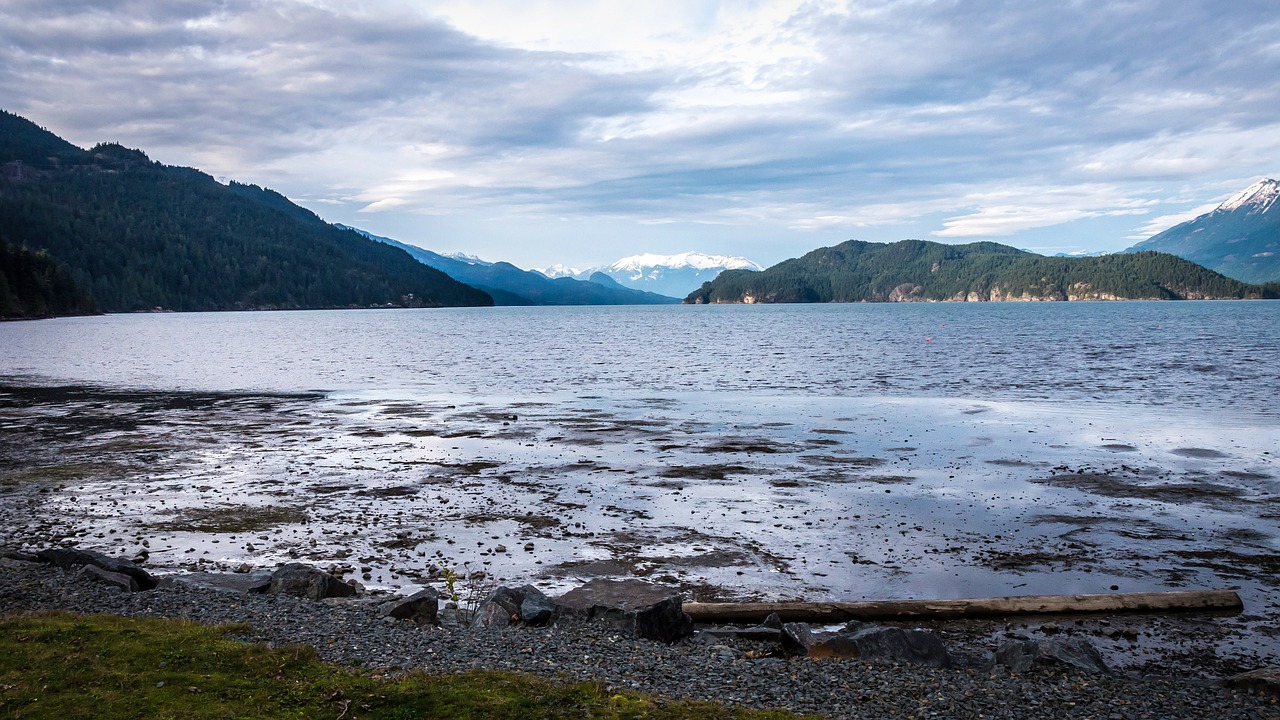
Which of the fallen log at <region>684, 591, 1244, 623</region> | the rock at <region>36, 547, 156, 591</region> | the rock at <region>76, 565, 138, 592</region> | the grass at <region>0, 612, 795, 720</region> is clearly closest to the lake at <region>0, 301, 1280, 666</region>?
the fallen log at <region>684, 591, 1244, 623</region>

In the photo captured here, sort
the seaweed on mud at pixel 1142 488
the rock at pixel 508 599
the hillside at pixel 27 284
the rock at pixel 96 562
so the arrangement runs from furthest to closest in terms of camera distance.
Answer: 1. the hillside at pixel 27 284
2. the seaweed on mud at pixel 1142 488
3. the rock at pixel 96 562
4. the rock at pixel 508 599

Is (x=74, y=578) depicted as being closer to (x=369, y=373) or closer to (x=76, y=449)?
(x=76, y=449)

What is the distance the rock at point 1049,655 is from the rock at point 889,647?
2.74ft

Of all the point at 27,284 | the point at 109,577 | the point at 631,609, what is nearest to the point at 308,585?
the point at 109,577

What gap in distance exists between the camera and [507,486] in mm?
23625

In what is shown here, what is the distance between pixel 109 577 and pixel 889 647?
1302cm

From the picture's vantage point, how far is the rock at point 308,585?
14.0m

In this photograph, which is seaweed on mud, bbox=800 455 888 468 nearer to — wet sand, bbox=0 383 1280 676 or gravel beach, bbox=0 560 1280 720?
wet sand, bbox=0 383 1280 676

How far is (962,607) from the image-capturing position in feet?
44.5

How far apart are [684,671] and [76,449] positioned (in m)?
28.8

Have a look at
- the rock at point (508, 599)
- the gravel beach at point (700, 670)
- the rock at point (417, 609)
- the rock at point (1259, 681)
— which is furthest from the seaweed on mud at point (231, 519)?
the rock at point (1259, 681)

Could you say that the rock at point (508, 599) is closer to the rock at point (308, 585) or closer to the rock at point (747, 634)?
the rock at point (308, 585)

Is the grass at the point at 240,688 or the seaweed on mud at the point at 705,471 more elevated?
the grass at the point at 240,688

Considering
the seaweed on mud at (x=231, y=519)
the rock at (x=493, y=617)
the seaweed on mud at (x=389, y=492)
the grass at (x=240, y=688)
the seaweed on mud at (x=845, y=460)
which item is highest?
the grass at (x=240, y=688)
